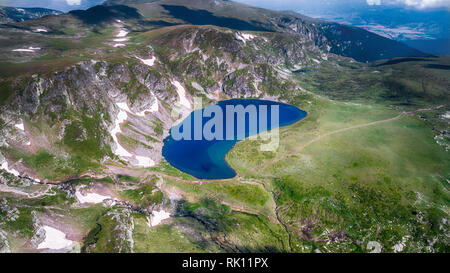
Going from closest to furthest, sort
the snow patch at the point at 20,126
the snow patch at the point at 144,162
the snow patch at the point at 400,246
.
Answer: the snow patch at the point at 400,246
the snow patch at the point at 20,126
the snow patch at the point at 144,162

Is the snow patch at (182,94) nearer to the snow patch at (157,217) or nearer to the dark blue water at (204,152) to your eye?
the dark blue water at (204,152)

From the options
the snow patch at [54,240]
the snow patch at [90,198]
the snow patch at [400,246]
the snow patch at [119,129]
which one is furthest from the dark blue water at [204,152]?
the snow patch at [400,246]

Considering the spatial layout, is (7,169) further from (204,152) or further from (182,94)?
(182,94)

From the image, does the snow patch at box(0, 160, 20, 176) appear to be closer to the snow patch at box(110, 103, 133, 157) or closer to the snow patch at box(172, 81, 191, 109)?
the snow patch at box(110, 103, 133, 157)

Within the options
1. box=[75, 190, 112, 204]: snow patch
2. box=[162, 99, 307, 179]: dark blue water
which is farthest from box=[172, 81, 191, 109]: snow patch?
box=[75, 190, 112, 204]: snow patch

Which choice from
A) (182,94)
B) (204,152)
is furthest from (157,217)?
(182,94)

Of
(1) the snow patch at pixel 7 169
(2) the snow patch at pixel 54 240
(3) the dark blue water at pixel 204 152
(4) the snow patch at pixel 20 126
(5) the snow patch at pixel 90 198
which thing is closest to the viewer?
(2) the snow patch at pixel 54 240

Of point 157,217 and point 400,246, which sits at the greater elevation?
point 157,217
